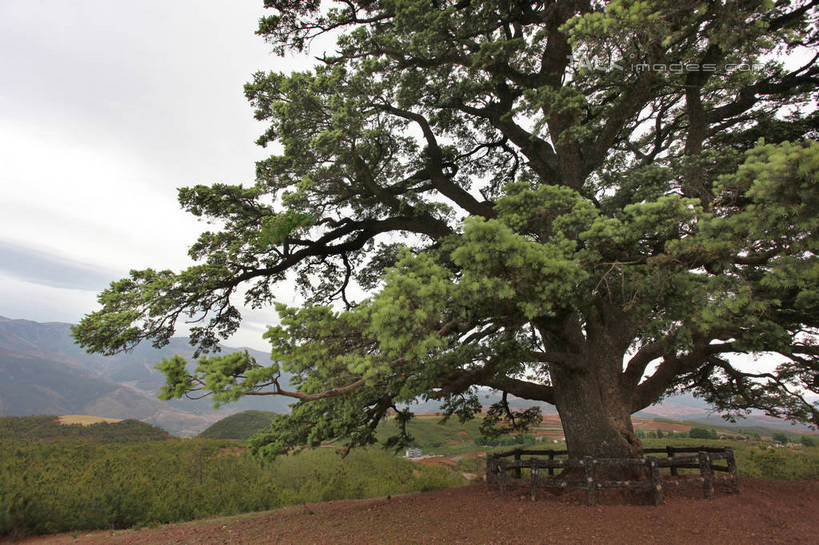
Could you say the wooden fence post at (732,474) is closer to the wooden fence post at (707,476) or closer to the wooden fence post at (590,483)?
the wooden fence post at (707,476)

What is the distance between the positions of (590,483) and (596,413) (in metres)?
1.55

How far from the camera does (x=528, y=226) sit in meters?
7.00

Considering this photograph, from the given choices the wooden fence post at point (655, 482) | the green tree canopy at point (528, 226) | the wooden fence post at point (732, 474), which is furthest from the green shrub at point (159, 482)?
the wooden fence post at point (732, 474)

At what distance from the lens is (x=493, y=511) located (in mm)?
7555

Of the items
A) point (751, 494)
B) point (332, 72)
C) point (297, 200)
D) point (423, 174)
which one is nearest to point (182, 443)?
point (297, 200)

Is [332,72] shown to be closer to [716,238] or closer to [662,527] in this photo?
[716,238]

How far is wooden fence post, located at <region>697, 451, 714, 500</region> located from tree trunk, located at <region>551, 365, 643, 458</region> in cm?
110

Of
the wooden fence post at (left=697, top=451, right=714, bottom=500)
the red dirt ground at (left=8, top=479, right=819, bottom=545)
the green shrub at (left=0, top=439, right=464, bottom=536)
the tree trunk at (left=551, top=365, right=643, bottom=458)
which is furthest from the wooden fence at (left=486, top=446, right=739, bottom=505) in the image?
the green shrub at (left=0, top=439, right=464, bottom=536)

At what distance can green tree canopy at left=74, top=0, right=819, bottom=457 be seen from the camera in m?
4.70

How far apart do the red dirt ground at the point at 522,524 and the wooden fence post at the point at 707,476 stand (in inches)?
7.4

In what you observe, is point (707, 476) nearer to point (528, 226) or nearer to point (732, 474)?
point (732, 474)

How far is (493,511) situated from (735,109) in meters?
10.5

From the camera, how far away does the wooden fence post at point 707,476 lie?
7.76 metres

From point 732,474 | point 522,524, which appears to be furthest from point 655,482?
point 522,524
